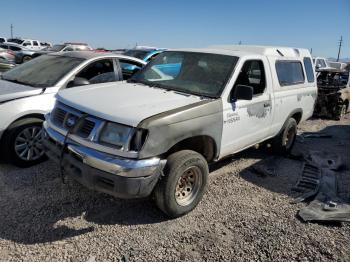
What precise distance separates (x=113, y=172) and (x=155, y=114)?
71 centimetres

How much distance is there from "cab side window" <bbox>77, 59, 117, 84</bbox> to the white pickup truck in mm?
1076

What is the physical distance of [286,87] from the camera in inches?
219

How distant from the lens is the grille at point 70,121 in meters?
3.48

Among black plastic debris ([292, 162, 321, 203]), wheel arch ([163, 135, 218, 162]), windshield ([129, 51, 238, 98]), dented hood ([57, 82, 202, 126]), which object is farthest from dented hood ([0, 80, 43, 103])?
black plastic debris ([292, 162, 321, 203])

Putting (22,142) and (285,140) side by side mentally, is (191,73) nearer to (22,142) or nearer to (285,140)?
(285,140)

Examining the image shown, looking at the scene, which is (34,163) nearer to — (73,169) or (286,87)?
(73,169)

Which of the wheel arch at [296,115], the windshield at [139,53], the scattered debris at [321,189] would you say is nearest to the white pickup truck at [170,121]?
the wheel arch at [296,115]

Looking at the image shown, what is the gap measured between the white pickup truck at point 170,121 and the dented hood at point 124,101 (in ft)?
0.04

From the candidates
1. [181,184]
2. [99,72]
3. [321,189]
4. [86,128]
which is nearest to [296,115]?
[321,189]

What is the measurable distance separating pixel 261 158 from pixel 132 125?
3639 millimetres

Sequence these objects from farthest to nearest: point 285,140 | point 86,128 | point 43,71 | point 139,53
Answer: point 139,53, point 285,140, point 43,71, point 86,128

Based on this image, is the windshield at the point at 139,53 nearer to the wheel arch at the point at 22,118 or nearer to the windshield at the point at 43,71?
the windshield at the point at 43,71

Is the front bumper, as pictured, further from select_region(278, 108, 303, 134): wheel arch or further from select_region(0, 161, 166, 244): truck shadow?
select_region(278, 108, 303, 134): wheel arch

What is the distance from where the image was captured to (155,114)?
133 inches
